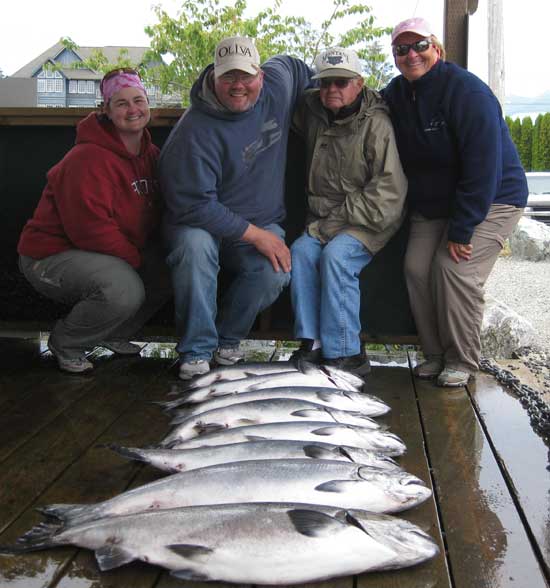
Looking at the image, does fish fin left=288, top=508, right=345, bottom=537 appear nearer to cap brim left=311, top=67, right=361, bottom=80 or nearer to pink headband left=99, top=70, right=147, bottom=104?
cap brim left=311, top=67, right=361, bottom=80

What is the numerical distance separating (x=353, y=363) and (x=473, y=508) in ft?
5.34

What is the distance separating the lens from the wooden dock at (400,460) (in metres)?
2.21

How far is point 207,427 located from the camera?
3221 mm

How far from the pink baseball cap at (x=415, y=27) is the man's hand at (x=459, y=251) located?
1087 mm

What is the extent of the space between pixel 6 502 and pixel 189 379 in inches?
60.9

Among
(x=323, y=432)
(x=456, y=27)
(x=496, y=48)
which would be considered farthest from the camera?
(x=496, y=48)

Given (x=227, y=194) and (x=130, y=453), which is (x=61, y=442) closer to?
(x=130, y=453)

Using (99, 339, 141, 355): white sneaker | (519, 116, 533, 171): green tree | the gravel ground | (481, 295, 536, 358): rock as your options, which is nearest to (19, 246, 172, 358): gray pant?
(99, 339, 141, 355): white sneaker

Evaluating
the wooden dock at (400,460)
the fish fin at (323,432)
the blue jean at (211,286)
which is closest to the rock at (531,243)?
the wooden dock at (400,460)

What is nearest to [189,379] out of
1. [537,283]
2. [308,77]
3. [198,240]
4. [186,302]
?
[186,302]

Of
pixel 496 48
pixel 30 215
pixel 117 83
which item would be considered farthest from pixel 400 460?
pixel 496 48

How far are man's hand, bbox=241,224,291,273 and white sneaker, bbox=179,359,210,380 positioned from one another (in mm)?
664

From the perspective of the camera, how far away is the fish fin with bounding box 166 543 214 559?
2.12 m

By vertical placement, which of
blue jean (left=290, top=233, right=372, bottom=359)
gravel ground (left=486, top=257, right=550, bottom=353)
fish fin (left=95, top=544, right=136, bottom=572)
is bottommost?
gravel ground (left=486, top=257, right=550, bottom=353)
